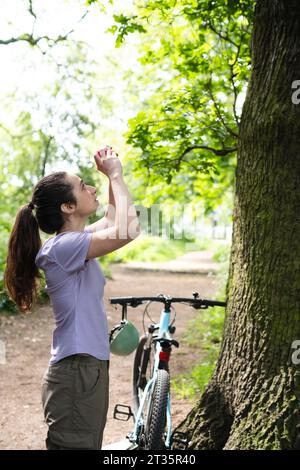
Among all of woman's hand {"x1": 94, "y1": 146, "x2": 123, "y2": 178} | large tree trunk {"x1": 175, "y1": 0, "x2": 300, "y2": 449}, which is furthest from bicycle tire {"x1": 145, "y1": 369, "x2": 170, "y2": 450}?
woman's hand {"x1": 94, "y1": 146, "x2": 123, "y2": 178}

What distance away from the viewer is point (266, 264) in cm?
324

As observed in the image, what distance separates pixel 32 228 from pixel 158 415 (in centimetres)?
146

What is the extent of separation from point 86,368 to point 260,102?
6.34ft

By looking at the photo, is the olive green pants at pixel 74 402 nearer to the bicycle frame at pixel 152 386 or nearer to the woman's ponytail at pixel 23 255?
the woman's ponytail at pixel 23 255

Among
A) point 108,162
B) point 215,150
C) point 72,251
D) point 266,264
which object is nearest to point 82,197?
point 108,162

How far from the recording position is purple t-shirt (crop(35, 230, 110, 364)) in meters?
2.37

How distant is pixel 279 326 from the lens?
315 centimetres

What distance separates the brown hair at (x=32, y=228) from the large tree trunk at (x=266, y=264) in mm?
1299

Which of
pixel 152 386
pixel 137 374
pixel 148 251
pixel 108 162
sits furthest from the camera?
pixel 148 251

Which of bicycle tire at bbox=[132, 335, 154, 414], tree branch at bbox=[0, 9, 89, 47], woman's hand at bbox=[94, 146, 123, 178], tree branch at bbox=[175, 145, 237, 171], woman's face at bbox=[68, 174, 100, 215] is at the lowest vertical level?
bicycle tire at bbox=[132, 335, 154, 414]

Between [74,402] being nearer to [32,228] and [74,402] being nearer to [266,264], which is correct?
[32,228]

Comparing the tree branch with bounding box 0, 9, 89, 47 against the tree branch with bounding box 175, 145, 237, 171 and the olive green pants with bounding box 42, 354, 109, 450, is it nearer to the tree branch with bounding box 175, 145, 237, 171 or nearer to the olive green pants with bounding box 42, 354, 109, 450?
the tree branch with bounding box 175, 145, 237, 171
